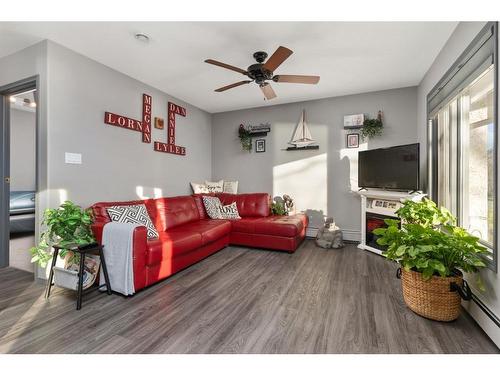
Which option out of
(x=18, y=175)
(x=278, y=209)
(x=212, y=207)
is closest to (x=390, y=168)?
(x=278, y=209)

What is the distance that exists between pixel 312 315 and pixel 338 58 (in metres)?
2.81

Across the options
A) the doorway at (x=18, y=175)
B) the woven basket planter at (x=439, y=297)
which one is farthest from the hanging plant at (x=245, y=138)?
the woven basket planter at (x=439, y=297)

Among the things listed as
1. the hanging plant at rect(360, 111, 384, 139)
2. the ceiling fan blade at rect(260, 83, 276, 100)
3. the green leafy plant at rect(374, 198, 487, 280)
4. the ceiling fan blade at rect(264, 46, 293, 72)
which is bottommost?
the green leafy plant at rect(374, 198, 487, 280)

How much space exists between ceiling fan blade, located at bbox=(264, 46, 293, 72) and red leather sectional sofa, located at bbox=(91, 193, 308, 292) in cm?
203

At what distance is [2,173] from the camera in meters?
2.96

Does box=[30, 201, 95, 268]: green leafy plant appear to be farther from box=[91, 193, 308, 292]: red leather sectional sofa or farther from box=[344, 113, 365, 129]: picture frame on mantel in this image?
box=[344, 113, 365, 129]: picture frame on mantel

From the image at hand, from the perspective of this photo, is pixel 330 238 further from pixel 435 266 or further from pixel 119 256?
pixel 119 256

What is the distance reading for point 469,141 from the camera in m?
2.37

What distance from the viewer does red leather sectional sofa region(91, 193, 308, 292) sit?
94.6 inches

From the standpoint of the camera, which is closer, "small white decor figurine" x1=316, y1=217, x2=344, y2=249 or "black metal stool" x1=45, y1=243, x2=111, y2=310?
"black metal stool" x1=45, y1=243, x2=111, y2=310

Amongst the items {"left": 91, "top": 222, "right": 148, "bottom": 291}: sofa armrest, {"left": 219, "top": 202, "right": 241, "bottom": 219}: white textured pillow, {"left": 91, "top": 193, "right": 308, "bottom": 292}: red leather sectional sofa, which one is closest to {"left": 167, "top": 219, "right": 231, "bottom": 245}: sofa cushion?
{"left": 91, "top": 193, "right": 308, "bottom": 292}: red leather sectional sofa

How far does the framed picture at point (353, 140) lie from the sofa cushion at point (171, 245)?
2993mm
